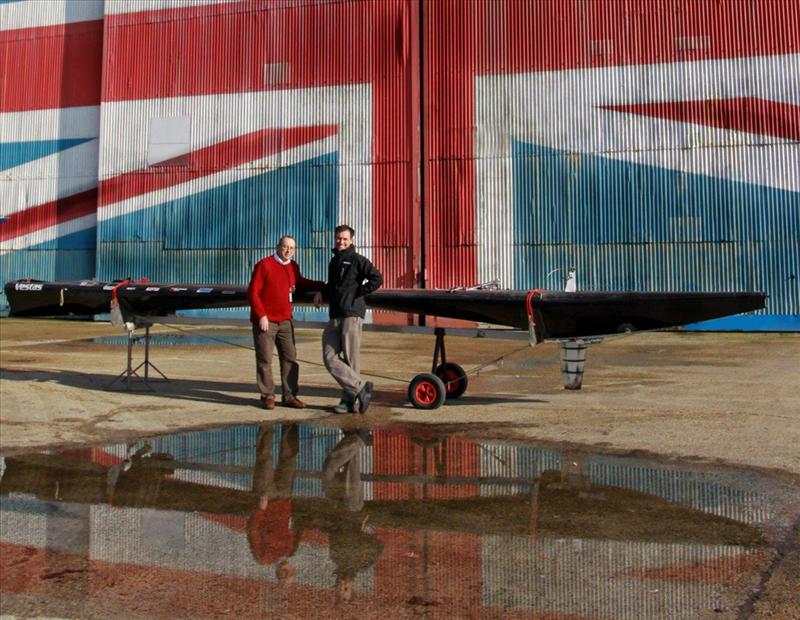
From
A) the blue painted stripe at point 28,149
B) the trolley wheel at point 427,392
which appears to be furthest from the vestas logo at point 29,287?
the blue painted stripe at point 28,149

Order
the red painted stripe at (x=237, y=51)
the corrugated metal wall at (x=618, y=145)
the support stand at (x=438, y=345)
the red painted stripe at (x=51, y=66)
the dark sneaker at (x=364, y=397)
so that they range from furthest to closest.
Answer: the red painted stripe at (x=51, y=66) < the red painted stripe at (x=237, y=51) < the corrugated metal wall at (x=618, y=145) < the support stand at (x=438, y=345) < the dark sneaker at (x=364, y=397)

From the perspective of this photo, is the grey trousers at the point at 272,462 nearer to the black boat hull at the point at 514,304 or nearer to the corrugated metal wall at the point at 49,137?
the black boat hull at the point at 514,304

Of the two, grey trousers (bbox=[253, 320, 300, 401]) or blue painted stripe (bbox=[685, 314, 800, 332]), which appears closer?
grey trousers (bbox=[253, 320, 300, 401])

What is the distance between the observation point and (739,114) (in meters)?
22.6

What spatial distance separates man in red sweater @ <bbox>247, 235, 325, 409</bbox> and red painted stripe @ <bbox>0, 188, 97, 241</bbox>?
20.9m

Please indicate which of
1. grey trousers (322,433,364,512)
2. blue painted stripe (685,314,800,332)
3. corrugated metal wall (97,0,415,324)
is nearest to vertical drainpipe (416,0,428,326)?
corrugated metal wall (97,0,415,324)

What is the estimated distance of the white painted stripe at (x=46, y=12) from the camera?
28.9 m

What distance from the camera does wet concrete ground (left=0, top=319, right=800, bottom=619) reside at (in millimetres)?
4098

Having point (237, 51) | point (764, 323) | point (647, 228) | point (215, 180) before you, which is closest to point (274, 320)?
point (647, 228)

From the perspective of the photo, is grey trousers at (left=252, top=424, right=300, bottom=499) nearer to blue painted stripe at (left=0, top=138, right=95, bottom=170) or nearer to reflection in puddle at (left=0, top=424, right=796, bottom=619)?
reflection in puddle at (left=0, top=424, right=796, bottom=619)

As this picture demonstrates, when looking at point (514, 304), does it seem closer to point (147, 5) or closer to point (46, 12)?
point (147, 5)

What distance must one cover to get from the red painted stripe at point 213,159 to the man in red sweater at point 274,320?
16551 millimetres

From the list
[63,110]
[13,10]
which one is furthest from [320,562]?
[13,10]

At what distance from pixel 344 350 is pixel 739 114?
56.0 feet
